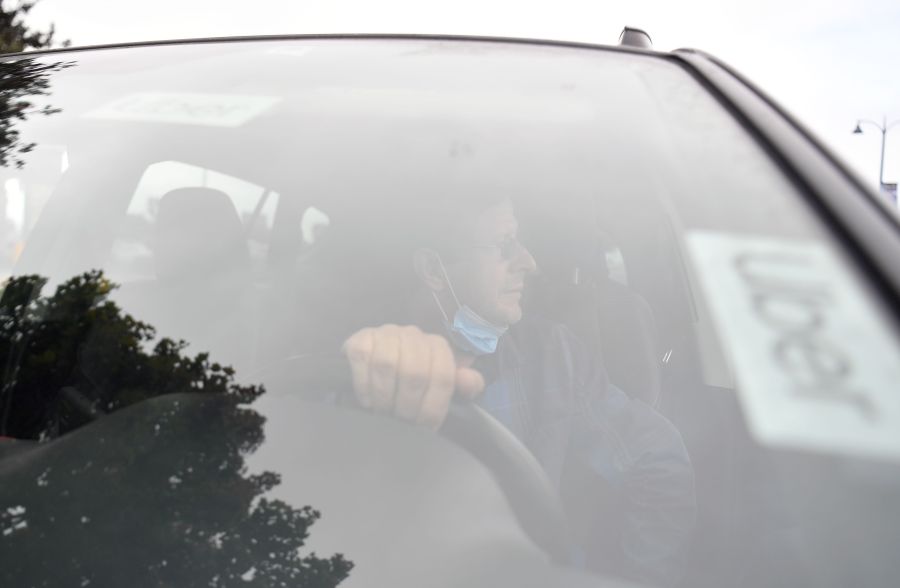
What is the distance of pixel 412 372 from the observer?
1250 millimetres

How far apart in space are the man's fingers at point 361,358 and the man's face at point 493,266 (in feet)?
0.66

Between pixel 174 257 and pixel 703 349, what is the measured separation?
3.09 feet

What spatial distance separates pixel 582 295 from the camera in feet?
5.22

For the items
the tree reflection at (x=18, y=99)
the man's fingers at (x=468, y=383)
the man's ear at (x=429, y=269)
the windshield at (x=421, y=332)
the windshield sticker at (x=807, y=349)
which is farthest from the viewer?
the tree reflection at (x=18, y=99)

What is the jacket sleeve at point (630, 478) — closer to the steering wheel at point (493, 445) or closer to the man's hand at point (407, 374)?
the steering wheel at point (493, 445)

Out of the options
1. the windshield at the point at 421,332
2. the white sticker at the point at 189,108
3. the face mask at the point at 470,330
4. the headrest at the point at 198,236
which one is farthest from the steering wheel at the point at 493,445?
the white sticker at the point at 189,108

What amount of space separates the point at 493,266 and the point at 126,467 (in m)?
0.65

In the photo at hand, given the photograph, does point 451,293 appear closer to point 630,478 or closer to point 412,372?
point 412,372

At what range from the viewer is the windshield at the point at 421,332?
3.36 feet

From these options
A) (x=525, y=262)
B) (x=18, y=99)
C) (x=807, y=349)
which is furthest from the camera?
(x=18, y=99)

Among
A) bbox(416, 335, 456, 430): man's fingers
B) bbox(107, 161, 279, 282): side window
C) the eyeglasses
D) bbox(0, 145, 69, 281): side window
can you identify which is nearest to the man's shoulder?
the eyeglasses

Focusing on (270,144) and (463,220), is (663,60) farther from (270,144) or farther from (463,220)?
(270,144)

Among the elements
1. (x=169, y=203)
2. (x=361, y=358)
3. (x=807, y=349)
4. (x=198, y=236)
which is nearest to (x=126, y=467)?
(x=361, y=358)

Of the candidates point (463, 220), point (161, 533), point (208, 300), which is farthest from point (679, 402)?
point (161, 533)
